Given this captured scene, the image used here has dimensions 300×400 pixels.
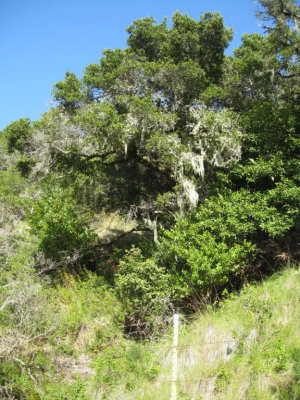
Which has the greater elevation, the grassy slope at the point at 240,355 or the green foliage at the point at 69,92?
the green foliage at the point at 69,92

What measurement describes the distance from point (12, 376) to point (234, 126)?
26.1 feet

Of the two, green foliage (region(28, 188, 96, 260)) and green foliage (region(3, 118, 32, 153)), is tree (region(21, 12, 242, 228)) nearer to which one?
green foliage (region(28, 188, 96, 260))

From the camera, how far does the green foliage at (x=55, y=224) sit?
9.42 metres

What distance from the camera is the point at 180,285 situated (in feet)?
21.6

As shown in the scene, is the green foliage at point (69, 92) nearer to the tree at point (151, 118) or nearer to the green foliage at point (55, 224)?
the tree at point (151, 118)

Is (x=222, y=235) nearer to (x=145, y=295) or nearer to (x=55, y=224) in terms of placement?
(x=145, y=295)

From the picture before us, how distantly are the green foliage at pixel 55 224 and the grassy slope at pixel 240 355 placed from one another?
17.9 ft

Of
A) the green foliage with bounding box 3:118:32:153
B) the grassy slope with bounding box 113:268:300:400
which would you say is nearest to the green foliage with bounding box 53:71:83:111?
the green foliage with bounding box 3:118:32:153

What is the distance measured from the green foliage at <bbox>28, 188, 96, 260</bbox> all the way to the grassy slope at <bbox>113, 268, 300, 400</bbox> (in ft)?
17.9

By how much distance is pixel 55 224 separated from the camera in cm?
951

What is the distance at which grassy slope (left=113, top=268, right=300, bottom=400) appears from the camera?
12.4 ft

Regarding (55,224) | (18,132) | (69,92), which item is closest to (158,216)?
(55,224)

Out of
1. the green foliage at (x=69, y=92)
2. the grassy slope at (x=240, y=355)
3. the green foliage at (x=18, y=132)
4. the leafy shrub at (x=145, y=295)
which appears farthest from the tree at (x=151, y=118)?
the grassy slope at (x=240, y=355)

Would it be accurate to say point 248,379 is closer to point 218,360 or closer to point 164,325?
point 218,360
